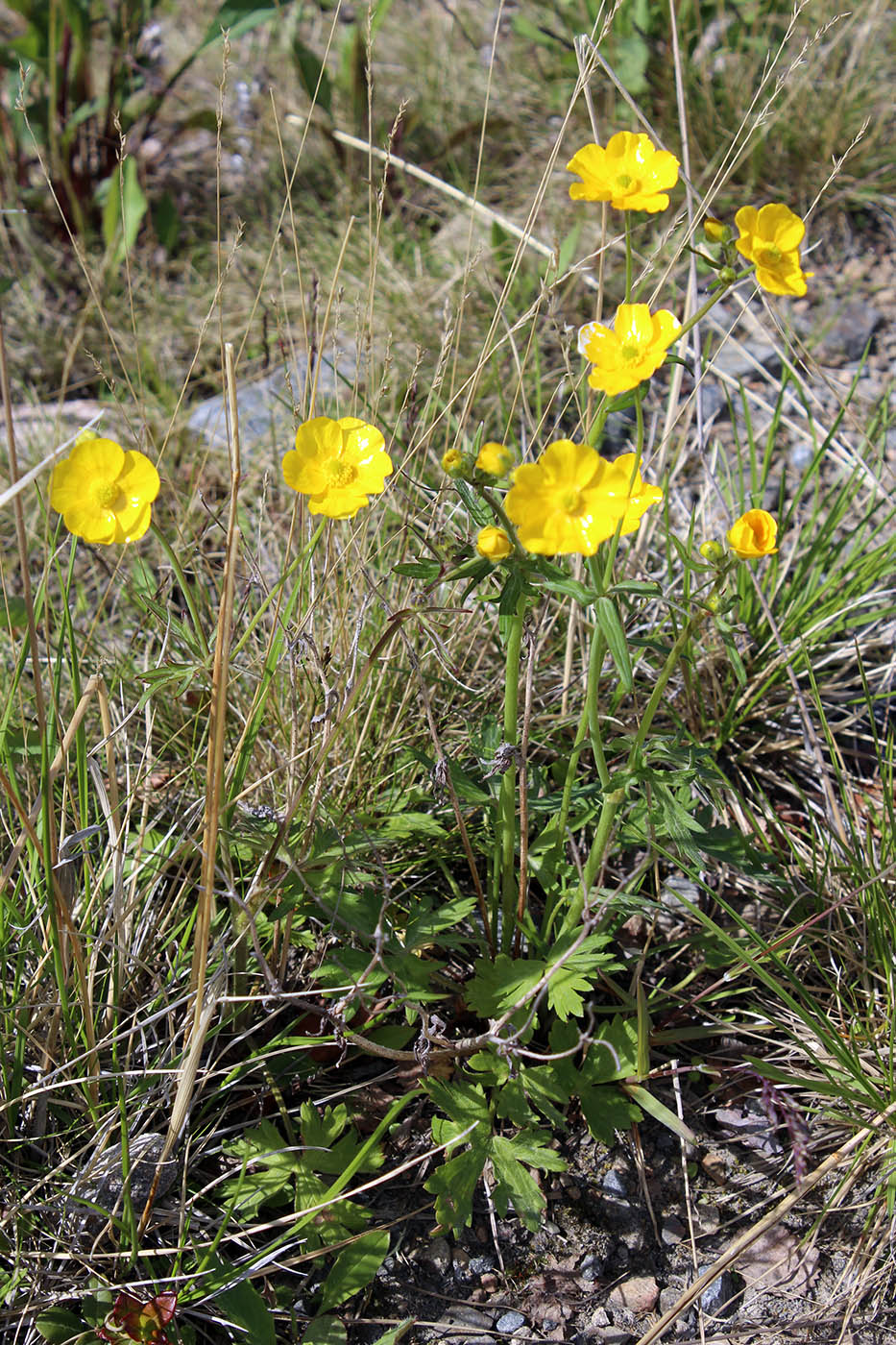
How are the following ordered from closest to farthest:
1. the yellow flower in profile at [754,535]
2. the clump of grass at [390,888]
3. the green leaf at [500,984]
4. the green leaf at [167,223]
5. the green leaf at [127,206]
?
the yellow flower in profile at [754,535] < the clump of grass at [390,888] < the green leaf at [500,984] < the green leaf at [127,206] < the green leaf at [167,223]

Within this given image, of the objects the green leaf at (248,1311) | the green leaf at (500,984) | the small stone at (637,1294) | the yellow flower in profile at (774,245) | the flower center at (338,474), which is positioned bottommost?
the small stone at (637,1294)

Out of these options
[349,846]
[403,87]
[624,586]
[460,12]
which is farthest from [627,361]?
[460,12]

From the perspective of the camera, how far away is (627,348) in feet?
3.86

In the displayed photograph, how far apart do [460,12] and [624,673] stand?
3.79 m

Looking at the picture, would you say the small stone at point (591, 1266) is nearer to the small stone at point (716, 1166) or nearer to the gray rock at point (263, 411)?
the small stone at point (716, 1166)

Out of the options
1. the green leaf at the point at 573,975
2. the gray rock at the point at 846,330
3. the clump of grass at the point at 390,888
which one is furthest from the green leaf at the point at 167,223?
the green leaf at the point at 573,975

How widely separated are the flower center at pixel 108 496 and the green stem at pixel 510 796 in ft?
1.63

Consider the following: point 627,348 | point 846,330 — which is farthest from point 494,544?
point 846,330

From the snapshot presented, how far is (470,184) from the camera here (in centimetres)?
339

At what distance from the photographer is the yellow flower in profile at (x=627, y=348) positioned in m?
1.15

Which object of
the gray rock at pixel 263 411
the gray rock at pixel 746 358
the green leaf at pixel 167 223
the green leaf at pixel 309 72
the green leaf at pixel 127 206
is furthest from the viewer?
the green leaf at pixel 167 223

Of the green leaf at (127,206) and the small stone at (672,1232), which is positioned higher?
the green leaf at (127,206)

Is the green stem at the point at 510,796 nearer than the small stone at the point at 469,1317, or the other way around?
the green stem at the point at 510,796

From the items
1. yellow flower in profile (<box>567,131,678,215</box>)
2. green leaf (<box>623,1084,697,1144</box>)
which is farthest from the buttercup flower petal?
green leaf (<box>623,1084,697,1144</box>)
